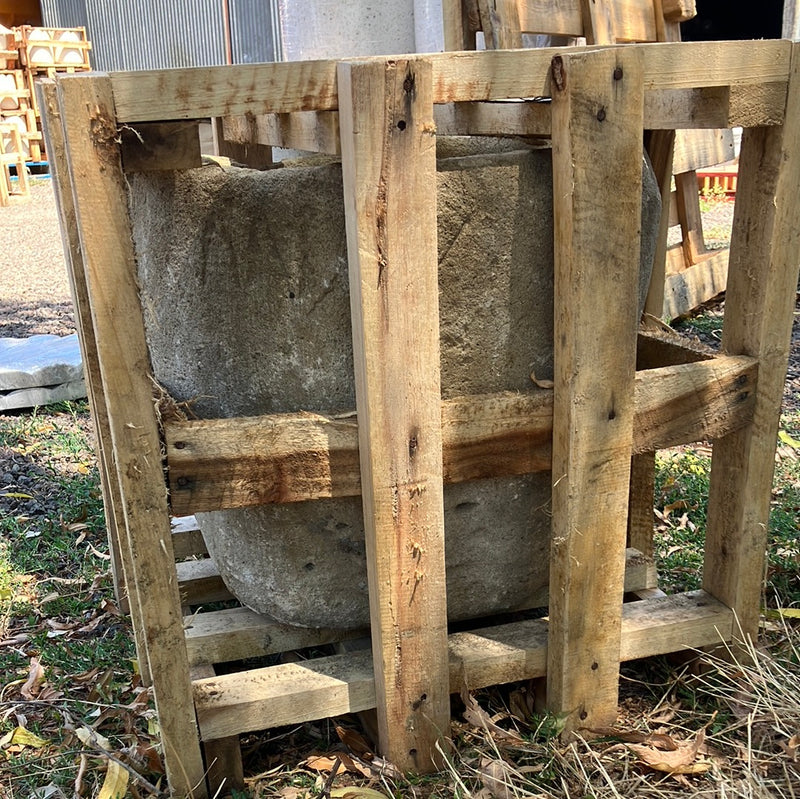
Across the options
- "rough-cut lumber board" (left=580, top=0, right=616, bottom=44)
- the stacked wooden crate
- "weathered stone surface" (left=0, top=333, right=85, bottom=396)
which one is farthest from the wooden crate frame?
the stacked wooden crate

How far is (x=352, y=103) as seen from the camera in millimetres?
1527

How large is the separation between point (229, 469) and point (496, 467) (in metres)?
0.52

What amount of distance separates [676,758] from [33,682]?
1592 mm

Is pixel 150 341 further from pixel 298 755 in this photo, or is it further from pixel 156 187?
pixel 298 755

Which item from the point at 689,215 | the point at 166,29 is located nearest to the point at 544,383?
the point at 689,215

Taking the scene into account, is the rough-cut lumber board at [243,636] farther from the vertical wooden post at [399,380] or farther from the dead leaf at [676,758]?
the dead leaf at [676,758]

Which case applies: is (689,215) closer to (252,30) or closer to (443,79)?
(443,79)

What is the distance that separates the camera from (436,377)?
5.56ft

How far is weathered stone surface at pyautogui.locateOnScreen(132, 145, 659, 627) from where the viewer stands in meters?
1.73

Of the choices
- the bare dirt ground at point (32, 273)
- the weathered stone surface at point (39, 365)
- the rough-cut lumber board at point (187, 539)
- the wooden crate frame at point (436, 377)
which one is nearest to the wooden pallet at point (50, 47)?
the bare dirt ground at point (32, 273)

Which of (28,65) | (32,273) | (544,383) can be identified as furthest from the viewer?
(28,65)

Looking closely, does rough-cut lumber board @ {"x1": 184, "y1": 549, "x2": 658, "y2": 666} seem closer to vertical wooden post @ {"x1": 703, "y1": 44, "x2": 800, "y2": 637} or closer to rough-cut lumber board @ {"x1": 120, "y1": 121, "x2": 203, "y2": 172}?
vertical wooden post @ {"x1": 703, "y1": 44, "x2": 800, "y2": 637}

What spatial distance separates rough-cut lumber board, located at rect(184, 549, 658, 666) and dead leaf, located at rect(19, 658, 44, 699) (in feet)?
1.83

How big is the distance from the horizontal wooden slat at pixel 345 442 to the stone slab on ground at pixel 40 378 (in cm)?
303
